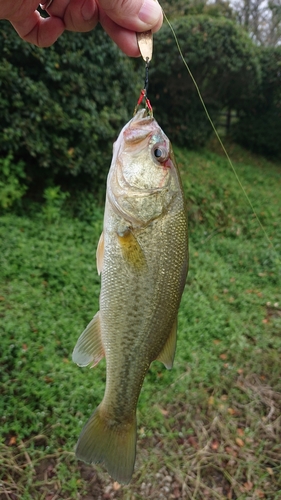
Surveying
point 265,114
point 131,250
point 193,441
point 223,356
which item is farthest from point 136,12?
point 265,114

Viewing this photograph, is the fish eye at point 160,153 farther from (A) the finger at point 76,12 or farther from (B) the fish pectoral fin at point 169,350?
(A) the finger at point 76,12

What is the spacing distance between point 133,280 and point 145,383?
7.72 feet

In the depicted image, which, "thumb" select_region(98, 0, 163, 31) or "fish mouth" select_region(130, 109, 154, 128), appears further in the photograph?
"thumb" select_region(98, 0, 163, 31)

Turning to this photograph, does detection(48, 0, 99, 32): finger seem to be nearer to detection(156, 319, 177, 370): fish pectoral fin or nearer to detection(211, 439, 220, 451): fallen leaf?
detection(156, 319, 177, 370): fish pectoral fin

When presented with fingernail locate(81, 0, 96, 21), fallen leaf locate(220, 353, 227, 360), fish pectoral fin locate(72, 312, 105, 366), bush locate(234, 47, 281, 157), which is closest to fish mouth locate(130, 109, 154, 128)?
fish pectoral fin locate(72, 312, 105, 366)

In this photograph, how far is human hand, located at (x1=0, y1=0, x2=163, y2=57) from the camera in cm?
188

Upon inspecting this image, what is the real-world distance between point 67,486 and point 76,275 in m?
2.15

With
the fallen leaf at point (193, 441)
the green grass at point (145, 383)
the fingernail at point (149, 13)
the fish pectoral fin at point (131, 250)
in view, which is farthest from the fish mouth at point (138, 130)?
the fallen leaf at point (193, 441)

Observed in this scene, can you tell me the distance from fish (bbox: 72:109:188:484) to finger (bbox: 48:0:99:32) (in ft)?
3.10

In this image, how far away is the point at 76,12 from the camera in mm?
2363

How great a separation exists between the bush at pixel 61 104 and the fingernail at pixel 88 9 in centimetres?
263

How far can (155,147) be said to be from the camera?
174 cm

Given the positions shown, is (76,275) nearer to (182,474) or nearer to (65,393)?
(65,393)

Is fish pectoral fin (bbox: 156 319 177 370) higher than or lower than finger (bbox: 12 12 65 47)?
lower
